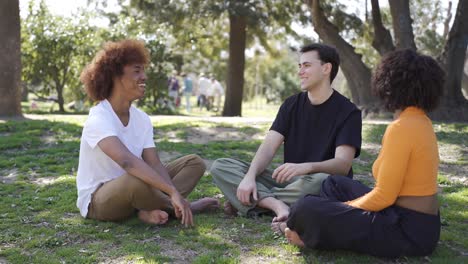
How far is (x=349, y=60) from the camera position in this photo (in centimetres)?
1389

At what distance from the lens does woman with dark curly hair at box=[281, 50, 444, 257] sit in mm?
3195

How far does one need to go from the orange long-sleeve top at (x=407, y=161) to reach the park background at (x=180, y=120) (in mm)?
491

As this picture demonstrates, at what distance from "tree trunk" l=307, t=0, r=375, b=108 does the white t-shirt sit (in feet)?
32.9

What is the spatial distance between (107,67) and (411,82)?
91.3 inches

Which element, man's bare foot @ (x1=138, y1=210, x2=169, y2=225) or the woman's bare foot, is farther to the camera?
man's bare foot @ (x1=138, y1=210, x2=169, y2=225)

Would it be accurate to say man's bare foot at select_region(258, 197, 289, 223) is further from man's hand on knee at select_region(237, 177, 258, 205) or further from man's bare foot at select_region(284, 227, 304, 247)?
man's bare foot at select_region(284, 227, 304, 247)

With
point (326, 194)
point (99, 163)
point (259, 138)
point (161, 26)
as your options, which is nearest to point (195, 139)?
point (259, 138)

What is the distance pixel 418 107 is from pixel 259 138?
6671 mm

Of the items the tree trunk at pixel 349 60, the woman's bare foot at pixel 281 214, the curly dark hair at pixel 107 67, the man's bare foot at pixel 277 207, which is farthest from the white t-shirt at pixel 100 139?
the tree trunk at pixel 349 60

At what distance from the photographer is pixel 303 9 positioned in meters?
17.6

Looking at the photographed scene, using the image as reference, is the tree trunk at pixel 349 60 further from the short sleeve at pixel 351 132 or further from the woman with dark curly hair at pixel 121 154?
the woman with dark curly hair at pixel 121 154

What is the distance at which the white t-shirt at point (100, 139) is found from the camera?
4117 millimetres

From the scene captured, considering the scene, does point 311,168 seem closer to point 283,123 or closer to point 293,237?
point 283,123

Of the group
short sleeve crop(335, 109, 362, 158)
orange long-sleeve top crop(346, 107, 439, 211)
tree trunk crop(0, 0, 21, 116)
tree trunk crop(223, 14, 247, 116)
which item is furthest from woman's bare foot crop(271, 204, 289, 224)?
tree trunk crop(223, 14, 247, 116)
